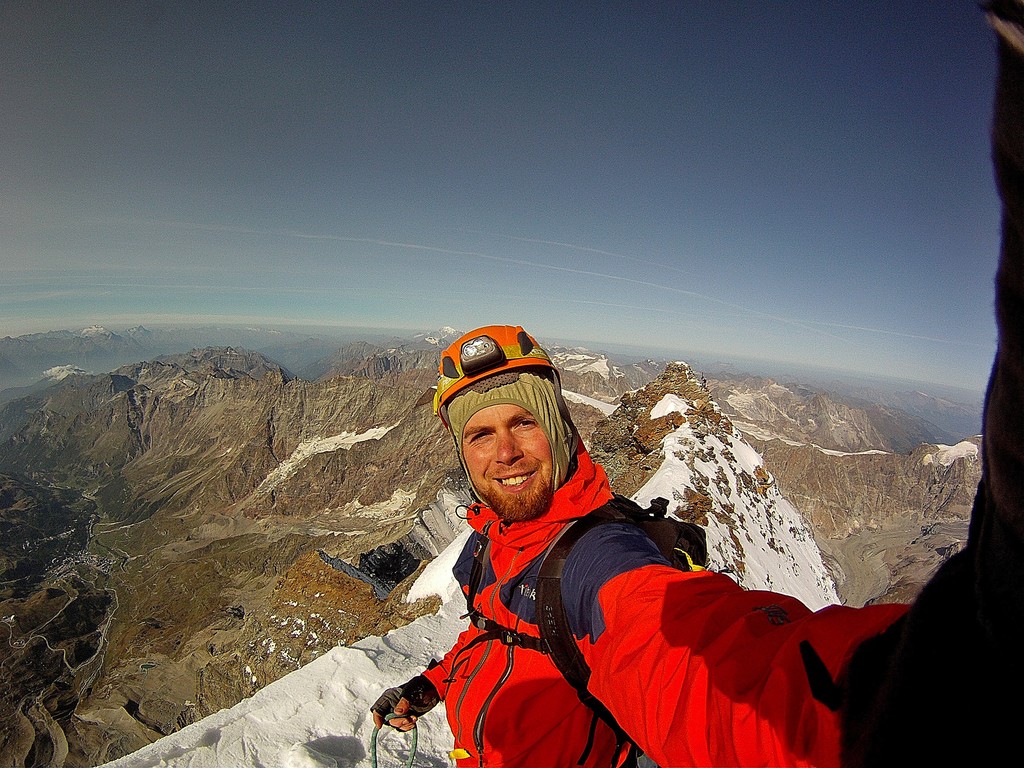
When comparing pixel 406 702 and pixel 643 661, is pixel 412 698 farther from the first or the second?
pixel 643 661

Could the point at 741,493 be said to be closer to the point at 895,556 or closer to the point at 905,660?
the point at 905,660

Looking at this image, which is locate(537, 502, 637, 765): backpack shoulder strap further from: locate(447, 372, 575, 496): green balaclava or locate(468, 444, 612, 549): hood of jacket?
locate(447, 372, 575, 496): green balaclava

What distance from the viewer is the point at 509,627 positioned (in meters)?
3.50

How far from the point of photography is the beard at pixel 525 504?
3.52 metres

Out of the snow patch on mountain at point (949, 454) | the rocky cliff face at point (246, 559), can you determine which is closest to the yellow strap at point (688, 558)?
the rocky cliff face at point (246, 559)

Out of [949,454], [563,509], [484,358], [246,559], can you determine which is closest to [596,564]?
[563,509]

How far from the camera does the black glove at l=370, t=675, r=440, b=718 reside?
4281mm

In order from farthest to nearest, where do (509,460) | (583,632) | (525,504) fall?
(509,460), (525,504), (583,632)

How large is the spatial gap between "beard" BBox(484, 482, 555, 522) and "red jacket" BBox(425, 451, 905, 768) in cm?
7

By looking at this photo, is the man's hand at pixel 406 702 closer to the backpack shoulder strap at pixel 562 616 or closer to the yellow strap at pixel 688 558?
the backpack shoulder strap at pixel 562 616

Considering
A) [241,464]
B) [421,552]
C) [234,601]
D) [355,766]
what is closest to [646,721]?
[355,766]

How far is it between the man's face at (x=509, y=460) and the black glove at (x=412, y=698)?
198cm

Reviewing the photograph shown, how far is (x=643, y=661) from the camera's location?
202 centimetres

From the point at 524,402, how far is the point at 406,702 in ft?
Result: 9.75
